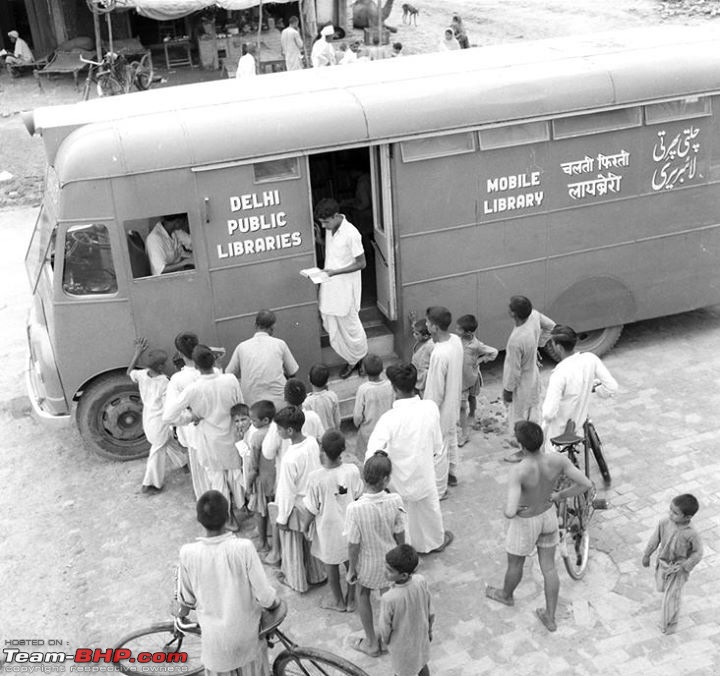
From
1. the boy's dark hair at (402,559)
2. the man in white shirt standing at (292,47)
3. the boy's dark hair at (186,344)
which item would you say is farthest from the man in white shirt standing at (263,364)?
the man in white shirt standing at (292,47)

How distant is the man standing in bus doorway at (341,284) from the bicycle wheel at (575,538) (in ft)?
8.38

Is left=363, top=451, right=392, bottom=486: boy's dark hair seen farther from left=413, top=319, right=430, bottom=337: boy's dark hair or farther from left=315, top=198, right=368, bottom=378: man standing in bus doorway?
left=315, top=198, right=368, bottom=378: man standing in bus doorway

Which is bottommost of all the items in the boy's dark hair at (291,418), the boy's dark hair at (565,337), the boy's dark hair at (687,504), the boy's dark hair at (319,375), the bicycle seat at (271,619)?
the bicycle seat at (271,619)

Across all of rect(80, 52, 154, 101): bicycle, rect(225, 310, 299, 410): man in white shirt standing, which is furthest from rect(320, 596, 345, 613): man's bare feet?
rect(80, 52, 154, 101): bicycle

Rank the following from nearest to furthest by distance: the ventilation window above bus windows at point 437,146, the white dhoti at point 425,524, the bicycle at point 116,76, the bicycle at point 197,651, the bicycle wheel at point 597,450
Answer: the bicycle at point 197,651
the white dhoti at point 425,524
the bicycle wheel at point 597,450
the ventilation window above bus windows at point 437,146
the bicycle at point 116,76

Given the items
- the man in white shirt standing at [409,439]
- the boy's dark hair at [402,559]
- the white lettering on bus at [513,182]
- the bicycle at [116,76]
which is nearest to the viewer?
the boy's dark hair at [402,559]

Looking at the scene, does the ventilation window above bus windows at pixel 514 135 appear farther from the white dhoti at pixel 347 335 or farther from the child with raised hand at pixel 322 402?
the child with raised hand at pixel 322 402

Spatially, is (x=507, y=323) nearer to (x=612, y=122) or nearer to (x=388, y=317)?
(x=388, y=317)

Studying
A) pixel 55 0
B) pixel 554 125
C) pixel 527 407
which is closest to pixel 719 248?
pixel 554 125

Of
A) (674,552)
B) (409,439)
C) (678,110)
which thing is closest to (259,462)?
(409,439)

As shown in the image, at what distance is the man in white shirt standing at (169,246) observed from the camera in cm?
713

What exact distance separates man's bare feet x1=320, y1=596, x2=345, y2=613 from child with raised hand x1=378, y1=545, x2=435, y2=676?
3.29ft

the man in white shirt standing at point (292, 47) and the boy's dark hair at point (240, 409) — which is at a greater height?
the man in white shirt standing at point (292, 47)

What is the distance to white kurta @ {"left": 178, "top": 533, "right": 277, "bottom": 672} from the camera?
4250mm
